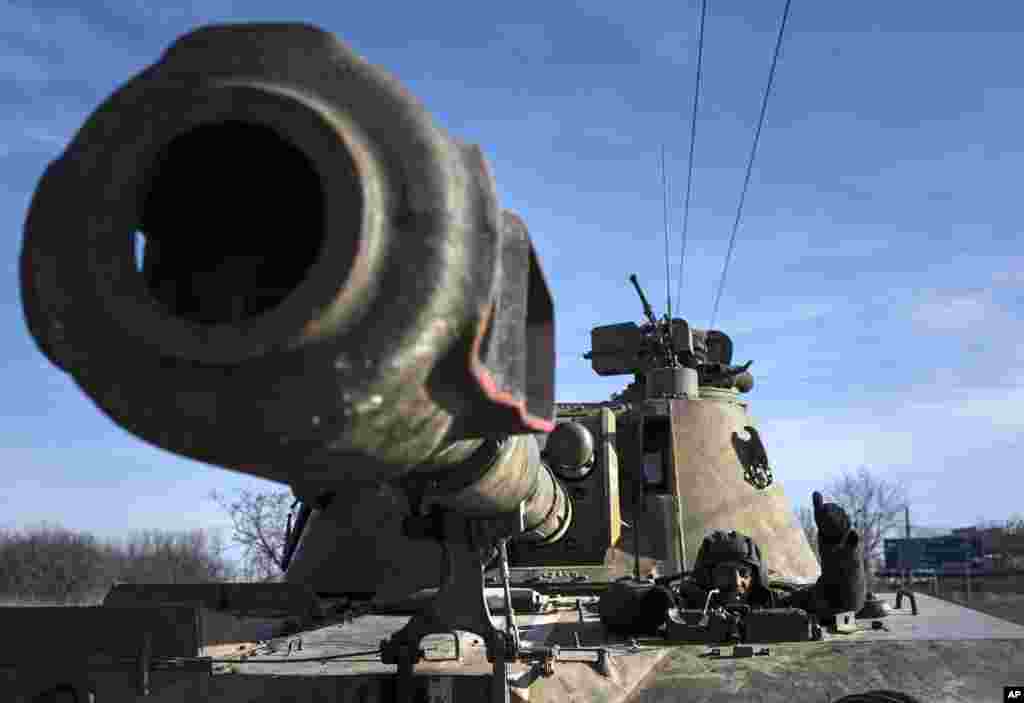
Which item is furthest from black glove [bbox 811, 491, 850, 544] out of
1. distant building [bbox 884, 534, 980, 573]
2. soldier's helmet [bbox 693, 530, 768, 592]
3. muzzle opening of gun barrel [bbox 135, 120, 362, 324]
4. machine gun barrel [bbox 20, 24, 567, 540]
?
distant building [bbox 884, 534, 980, 573]

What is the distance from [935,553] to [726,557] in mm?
47480

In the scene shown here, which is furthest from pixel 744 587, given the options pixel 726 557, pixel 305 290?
pixel 305 290

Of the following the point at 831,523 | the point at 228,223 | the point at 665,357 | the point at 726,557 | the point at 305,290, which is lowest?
the point at 726,557

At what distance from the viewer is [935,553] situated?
5081 cm

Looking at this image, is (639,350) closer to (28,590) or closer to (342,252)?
(342,252)

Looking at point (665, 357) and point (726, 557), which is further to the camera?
point (665, 357)

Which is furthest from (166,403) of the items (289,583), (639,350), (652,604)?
(639,350)

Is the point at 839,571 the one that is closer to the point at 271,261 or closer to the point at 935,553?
the point at 271,261

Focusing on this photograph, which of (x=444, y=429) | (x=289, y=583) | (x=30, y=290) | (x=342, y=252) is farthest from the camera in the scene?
(x=289, y=583)

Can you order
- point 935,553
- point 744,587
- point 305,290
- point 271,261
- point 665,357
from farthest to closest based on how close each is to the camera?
1. point 935,553
2. point 665,357
3. point 744,587
4. point 271,261
5. point 305,290

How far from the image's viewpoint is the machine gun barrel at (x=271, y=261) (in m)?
2.26

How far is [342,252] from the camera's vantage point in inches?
86.8

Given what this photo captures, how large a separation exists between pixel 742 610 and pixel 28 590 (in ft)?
181

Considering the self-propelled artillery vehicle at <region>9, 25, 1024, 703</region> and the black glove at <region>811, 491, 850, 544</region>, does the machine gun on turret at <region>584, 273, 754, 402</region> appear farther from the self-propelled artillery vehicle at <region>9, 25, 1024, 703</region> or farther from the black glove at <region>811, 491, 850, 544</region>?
the self-propelled artillery vehicle at <region>9, 25, 1024, 703</region>
